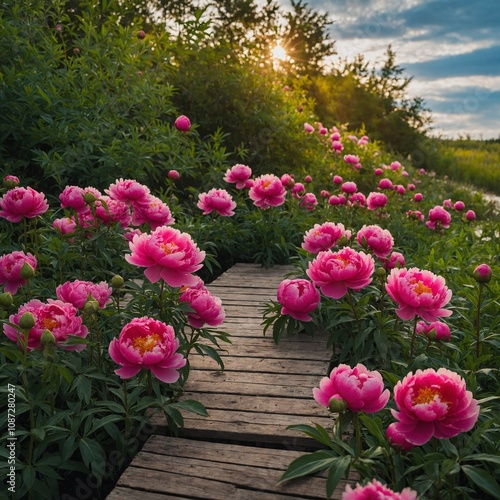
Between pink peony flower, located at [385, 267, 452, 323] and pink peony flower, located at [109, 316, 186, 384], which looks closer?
pink peony flower, located at [109, 316, 186, 384]

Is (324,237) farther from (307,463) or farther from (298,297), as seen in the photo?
(307,463)

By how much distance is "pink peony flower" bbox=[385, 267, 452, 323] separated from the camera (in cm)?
189

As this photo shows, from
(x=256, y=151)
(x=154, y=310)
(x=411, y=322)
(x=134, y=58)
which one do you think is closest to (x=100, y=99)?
(x=134, y=58)

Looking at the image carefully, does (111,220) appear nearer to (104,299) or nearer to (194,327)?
(104,299)

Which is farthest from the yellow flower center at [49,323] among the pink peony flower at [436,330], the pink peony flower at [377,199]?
the pink peony flower at [377,199]

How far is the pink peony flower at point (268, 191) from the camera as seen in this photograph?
3.81 m

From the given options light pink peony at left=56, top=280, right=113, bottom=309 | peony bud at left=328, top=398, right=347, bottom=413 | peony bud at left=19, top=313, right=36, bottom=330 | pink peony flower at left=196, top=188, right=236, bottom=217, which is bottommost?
peony bud at left=328, top=398, right=347, bottom=413

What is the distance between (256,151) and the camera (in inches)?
246

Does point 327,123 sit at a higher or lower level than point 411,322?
higher

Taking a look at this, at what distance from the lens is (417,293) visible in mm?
1922

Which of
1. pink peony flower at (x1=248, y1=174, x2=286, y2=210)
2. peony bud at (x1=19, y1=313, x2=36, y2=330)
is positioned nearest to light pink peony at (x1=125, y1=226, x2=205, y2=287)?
peony bud at (x1=19, y1=313, x2=36, y2=330)

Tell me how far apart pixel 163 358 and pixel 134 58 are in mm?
3623

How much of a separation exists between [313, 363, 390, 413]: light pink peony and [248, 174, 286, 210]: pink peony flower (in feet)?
8.08

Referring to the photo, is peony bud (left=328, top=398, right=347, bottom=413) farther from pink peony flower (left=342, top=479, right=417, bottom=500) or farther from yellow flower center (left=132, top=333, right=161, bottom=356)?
yellow flower center (left=132, top=333, right=161, bottom=356)
